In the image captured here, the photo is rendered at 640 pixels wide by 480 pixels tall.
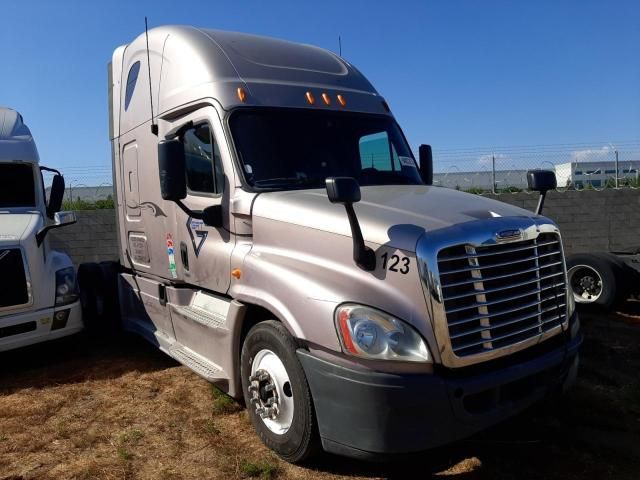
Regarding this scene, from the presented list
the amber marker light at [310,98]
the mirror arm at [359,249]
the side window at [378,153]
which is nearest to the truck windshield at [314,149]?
the side window at [378,153]

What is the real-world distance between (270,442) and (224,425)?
2.45ft

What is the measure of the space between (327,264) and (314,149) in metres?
1.47

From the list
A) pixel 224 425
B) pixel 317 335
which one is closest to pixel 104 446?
pixel 224 425

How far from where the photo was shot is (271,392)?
3.74m

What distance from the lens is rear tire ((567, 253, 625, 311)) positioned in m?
7.53

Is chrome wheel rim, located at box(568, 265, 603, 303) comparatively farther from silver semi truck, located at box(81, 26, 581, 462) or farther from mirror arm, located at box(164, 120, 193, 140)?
mirror arm, located at box(164, 120, 193, 140)

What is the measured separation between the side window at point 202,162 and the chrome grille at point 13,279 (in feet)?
8.24

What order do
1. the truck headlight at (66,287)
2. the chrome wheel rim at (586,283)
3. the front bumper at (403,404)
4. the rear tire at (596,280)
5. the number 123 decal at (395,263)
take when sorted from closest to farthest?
the front bumper at (403,404) → the number 123 decal at (395,263) → the truck headlight at (66,287) → the rear tire at (596,280) → the chrome wheel rim at (586,283)

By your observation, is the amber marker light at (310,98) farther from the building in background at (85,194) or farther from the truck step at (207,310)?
the building in background at (85,194)

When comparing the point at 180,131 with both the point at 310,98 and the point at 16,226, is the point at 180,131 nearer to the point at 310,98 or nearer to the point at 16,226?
the point at 310,98

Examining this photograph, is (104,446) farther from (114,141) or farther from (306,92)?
(114,141)

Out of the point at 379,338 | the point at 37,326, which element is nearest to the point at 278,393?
the point at 379,338

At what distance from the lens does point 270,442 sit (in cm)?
374

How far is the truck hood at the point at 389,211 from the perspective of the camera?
3281mm
